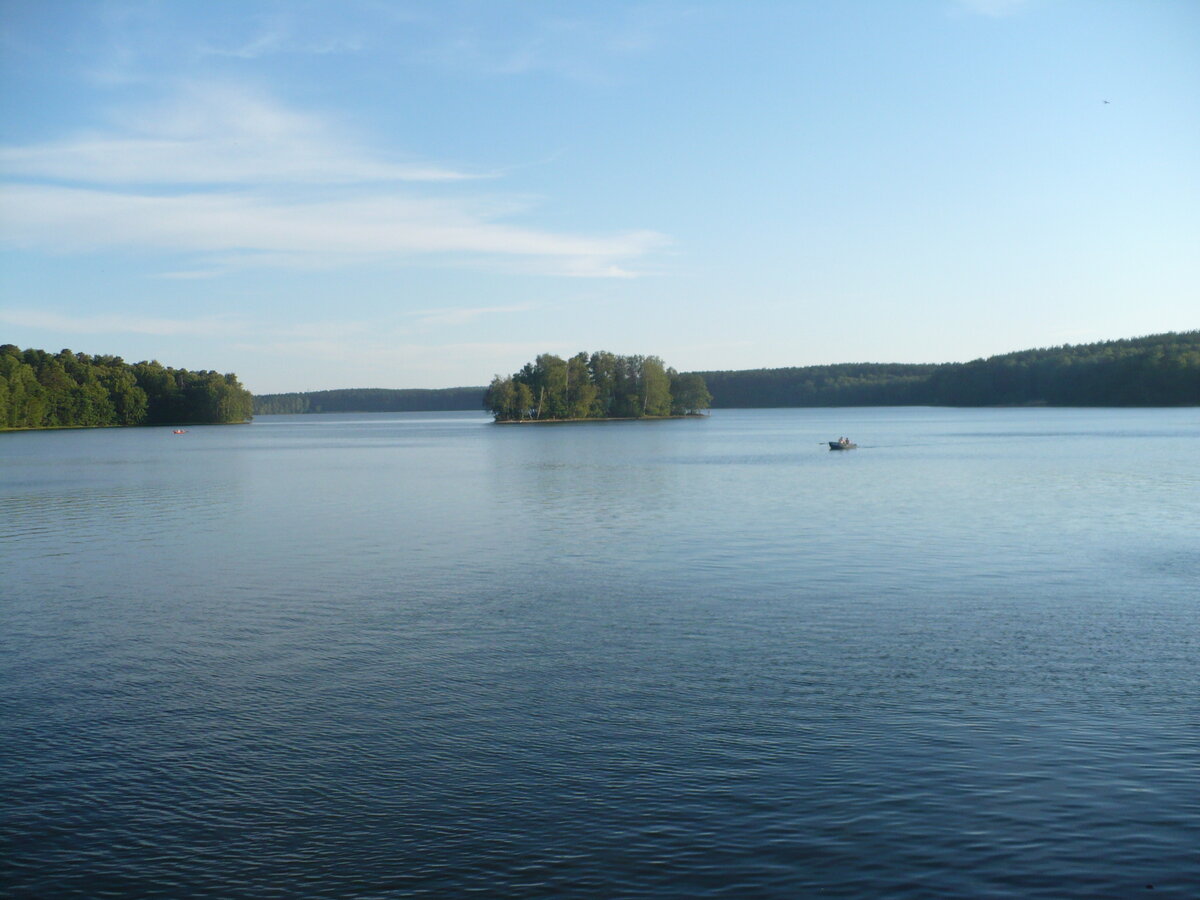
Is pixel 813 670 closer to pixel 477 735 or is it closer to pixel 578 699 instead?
pixel 578 699

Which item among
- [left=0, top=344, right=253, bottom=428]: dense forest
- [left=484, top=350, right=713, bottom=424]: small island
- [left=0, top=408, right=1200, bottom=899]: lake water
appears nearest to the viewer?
[left=0, top=408, right=1200, bottom=899]: lake water

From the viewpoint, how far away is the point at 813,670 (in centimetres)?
1246

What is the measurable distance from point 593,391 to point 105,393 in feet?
229

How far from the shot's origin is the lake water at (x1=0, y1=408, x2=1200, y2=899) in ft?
25.7

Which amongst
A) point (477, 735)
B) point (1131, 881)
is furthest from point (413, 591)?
point (1131, 881)

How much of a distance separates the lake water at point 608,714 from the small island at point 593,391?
125m

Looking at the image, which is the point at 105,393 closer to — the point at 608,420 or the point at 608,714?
the point at 608,420

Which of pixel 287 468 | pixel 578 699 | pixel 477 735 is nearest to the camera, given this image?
pixel 477 735

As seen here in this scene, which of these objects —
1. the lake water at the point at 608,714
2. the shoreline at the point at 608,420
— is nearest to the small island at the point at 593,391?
the shoreline at the point at 608,420

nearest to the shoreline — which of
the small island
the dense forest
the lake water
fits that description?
the small island

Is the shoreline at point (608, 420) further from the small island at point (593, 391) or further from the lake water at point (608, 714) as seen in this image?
the lake water at point (608, 714)

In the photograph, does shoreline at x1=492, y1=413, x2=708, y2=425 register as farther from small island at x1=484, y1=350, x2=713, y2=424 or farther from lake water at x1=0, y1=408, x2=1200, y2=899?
lake water at x1=0, y1=408, x2=1200, y2=899

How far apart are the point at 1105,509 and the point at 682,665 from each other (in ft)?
68.6

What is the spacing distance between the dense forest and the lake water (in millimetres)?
123786
